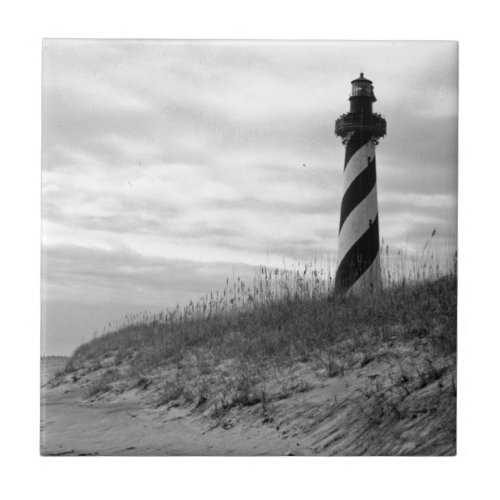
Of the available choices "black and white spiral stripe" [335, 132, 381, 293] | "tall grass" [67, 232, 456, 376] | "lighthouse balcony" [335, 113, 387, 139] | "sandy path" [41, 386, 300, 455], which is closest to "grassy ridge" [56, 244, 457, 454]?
"tall grass" [67, 232, 456, 376]

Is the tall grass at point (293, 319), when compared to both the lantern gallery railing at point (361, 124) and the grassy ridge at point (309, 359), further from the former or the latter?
the lantern gallery railing at point (361, 124)

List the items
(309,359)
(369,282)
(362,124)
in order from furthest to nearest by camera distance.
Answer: (369,282)
(309,359)
(362,124)

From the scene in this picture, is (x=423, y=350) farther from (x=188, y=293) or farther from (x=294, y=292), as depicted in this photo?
(x=188, y=293)

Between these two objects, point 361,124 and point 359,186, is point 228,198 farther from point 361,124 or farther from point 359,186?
point 361,124

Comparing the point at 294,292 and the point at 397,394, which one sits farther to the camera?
the point at 294,292

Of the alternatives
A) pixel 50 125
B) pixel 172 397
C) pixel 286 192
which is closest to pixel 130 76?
pixel 50 125

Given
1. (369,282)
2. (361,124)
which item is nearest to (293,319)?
(369,282)

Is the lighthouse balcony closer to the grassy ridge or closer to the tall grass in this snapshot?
the tall grass
